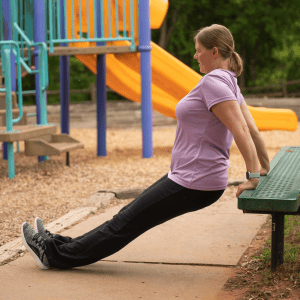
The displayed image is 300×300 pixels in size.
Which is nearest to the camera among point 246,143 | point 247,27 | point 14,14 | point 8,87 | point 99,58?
point 246,143

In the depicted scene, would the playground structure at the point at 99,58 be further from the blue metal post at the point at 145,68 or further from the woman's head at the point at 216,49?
the woman's head at the point at 216,49

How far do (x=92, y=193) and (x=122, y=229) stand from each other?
2675mm

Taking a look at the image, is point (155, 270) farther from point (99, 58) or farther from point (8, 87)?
point (99, 58)

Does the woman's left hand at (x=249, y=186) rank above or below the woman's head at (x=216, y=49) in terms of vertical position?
below

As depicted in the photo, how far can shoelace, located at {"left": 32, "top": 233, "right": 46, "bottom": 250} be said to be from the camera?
3.07 m

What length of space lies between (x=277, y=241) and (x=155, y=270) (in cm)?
74

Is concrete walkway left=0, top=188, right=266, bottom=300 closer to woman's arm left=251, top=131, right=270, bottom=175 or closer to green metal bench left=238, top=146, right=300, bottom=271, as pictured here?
green metal bench left=238, top=146, right=300, bottom=271

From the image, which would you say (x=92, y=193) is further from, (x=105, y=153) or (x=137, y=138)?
(x=137, y=138)

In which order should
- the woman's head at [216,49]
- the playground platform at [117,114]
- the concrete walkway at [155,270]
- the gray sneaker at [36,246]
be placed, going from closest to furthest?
the woman's head at [216,49] < the concrete walkway at [155,270] < the gray sneaker at [36,246] < the playground platform at [117,114]

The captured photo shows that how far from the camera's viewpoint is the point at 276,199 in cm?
257

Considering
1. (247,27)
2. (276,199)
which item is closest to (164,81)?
(276,199)

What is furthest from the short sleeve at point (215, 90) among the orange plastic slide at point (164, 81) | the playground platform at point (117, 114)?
the playground platform at point (117, 114)

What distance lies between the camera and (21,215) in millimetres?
4594

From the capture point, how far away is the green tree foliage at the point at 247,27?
67.9 feet
